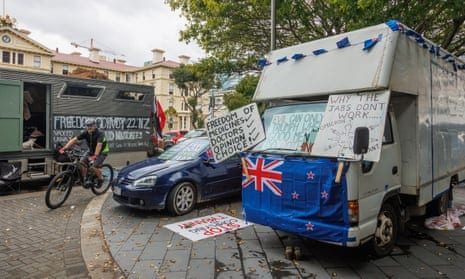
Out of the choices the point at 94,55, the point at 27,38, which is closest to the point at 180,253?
the point at 27,38

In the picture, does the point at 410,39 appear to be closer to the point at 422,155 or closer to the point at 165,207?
the point at 422,155

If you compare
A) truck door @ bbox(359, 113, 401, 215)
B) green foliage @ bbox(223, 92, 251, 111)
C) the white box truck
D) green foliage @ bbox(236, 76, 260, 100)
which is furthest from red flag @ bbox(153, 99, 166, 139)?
truck door @ bbox(359, 113, 401, 215)

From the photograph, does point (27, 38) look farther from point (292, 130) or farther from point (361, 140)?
point (361, 140)

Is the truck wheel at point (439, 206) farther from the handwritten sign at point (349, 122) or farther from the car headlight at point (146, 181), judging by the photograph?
the car headlight at point (146, 181)

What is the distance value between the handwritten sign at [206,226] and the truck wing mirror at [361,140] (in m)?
2.76

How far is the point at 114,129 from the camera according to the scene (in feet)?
34.8

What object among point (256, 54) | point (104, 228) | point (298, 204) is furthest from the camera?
point (256, 54)

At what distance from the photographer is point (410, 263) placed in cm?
420

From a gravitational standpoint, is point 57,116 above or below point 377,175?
above

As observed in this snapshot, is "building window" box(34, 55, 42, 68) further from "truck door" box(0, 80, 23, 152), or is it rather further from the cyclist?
the cyclist

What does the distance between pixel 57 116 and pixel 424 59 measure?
8.72 metres

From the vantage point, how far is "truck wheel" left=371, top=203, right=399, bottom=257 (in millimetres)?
4207

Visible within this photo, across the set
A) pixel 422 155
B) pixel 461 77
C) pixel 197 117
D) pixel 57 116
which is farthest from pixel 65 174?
pixel 197 117

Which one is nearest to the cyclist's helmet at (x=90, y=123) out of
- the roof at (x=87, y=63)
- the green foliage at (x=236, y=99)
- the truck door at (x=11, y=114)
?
the truck door at (x=11, y=114)
